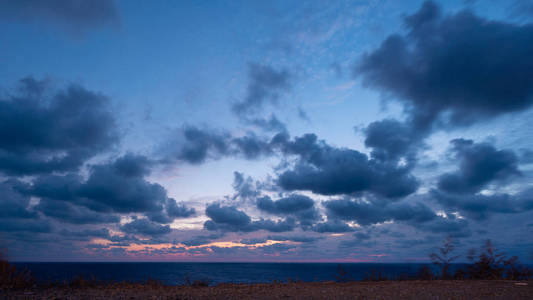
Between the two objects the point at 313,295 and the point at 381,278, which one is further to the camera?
the point at 381,278

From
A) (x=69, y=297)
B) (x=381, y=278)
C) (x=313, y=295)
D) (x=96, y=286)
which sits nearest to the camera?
(x=69, y=297)

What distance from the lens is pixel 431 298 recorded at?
11055mm

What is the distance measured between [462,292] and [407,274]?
23.5 ft

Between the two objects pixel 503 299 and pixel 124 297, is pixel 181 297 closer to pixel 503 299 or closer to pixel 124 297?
pixel 124 297

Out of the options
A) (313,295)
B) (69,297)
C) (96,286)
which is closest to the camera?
(69,297)

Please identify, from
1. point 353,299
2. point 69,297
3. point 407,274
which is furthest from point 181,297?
point 407,274

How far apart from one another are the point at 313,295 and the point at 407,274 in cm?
1025

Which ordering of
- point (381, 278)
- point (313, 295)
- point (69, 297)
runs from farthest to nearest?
point (381, 278) < point (313, 295) < point (69, 297)

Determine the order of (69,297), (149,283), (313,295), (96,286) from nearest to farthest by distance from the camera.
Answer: (69,297)
(313,295)
(96,286)
(149,283)

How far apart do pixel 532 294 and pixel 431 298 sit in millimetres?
4238

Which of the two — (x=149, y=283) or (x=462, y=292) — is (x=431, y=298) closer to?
(x=462, y=292)

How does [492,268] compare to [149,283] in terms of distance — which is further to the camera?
[492,268]

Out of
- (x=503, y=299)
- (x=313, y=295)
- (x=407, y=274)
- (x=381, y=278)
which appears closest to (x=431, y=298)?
(x=503, y=299)

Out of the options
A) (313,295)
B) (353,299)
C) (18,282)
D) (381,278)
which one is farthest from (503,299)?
(18,282)
